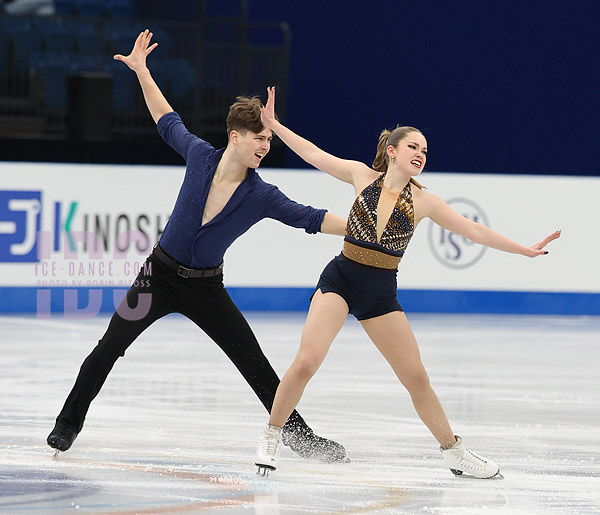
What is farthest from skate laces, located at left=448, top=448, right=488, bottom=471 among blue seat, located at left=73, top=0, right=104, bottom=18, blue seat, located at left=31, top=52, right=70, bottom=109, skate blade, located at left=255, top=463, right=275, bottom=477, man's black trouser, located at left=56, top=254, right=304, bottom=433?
blue seat, located at left=73, top=0, right=104, bottom=18

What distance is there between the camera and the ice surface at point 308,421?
4094mm

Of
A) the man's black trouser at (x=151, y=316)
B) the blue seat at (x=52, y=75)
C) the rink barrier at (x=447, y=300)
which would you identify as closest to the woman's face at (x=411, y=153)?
the man's black trouser at (x=151, y=316)

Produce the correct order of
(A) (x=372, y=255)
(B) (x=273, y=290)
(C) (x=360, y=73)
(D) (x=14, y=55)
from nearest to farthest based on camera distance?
(A) (x=372, y=255) → (B) (x=273, y=290) → (D) (x=14, y=55) → (C) (x=360, y=73)

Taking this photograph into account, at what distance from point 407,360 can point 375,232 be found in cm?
51

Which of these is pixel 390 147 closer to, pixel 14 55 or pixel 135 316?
pixel 135 316

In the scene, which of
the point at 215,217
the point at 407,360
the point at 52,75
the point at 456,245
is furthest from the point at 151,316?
the point at 52,75

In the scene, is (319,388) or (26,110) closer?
(319,388)

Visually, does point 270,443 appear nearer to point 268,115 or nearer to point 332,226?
point 332,226

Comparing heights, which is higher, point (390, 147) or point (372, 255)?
point (390, 147)

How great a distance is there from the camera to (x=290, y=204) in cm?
465

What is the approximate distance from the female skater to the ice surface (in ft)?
0.67

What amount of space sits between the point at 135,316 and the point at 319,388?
2256 millimetres

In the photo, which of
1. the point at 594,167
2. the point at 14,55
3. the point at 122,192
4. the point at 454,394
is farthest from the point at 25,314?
the point at 594,167

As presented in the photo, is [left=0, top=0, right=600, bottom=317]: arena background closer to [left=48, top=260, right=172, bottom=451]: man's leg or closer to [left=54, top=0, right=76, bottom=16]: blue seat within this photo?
[left=54, top=0, right=76, bottom=16]: blue seat
